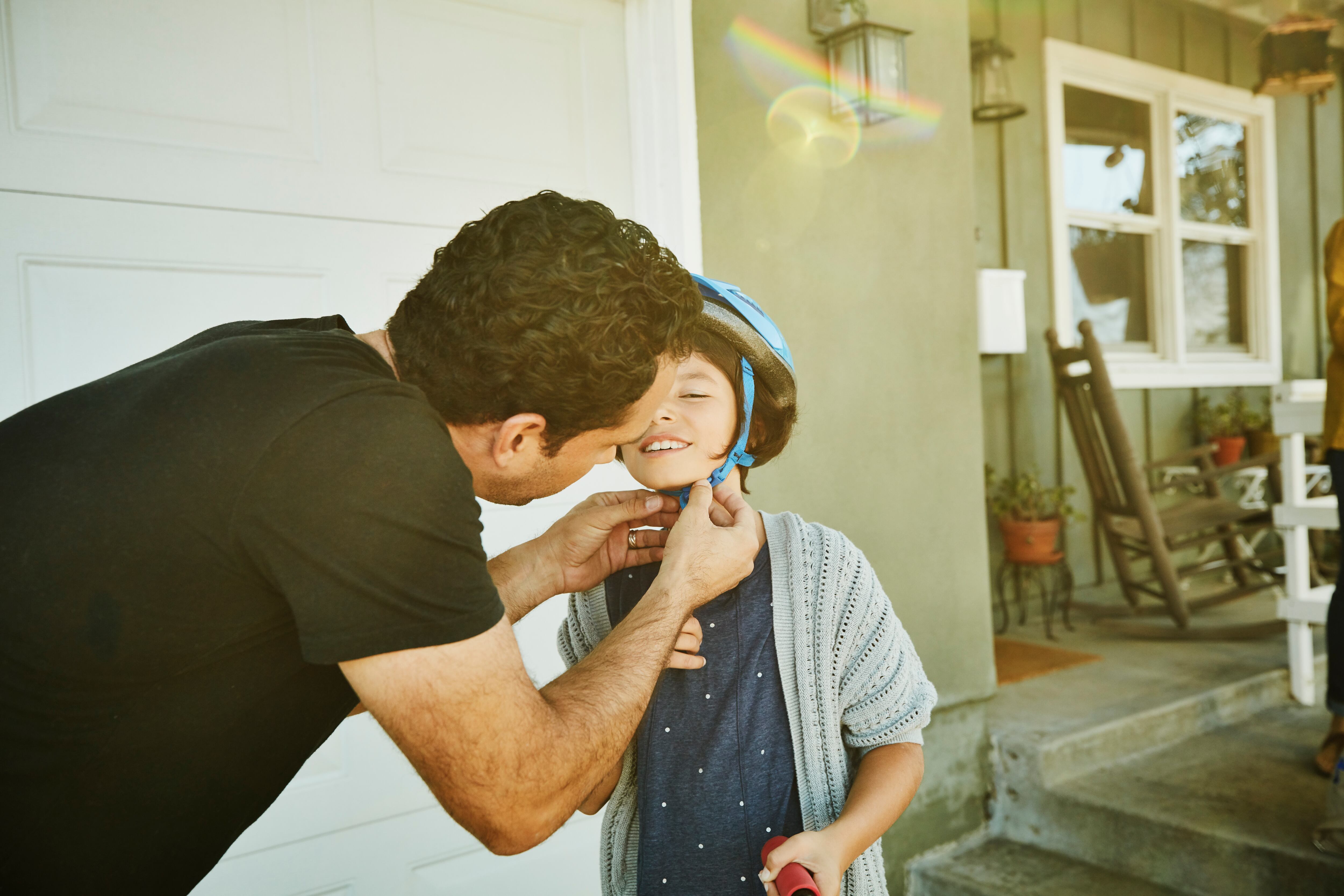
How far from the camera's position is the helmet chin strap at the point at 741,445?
4.68ft

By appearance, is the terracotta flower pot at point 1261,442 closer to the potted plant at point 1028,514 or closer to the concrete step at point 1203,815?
the potted plant at point 1028,514

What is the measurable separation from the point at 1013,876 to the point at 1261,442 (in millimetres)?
4021

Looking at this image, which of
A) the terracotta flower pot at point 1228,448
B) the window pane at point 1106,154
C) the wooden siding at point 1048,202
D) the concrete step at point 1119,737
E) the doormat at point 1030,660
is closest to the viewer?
the concrete step at point 1119,737

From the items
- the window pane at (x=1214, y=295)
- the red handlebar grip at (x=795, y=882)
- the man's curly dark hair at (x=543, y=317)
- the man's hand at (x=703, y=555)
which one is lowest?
the red handlebar grip at (x=795, y=882)

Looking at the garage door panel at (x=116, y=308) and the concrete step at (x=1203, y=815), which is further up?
the garage door panel at (x=116, y=308)

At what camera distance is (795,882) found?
108cm

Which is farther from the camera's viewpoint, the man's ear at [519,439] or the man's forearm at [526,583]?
the man's forearm at [526,583]

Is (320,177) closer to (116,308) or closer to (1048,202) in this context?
(116,308)

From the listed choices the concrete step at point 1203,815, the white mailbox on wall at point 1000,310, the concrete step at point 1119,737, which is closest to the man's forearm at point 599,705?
the concrete step at point 1203,815

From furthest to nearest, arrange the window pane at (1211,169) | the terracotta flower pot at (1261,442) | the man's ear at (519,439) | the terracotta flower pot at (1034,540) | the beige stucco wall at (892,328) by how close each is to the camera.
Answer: the window pane at (1211,169)
the terracotta flower pot at (1261,442)
the terracotta flower pot at (1034,540)
the beige stucco wall at (892,328)
the man's ear at (519,439)

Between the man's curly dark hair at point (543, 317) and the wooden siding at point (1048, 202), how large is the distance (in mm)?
3852

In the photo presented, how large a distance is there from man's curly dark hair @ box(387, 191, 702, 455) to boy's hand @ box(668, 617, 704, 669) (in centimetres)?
32

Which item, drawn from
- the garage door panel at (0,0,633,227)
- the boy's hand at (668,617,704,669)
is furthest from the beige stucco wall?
the boy's hand at (668,617,704,669)

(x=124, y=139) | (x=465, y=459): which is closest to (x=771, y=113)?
(x=124, y=139)
